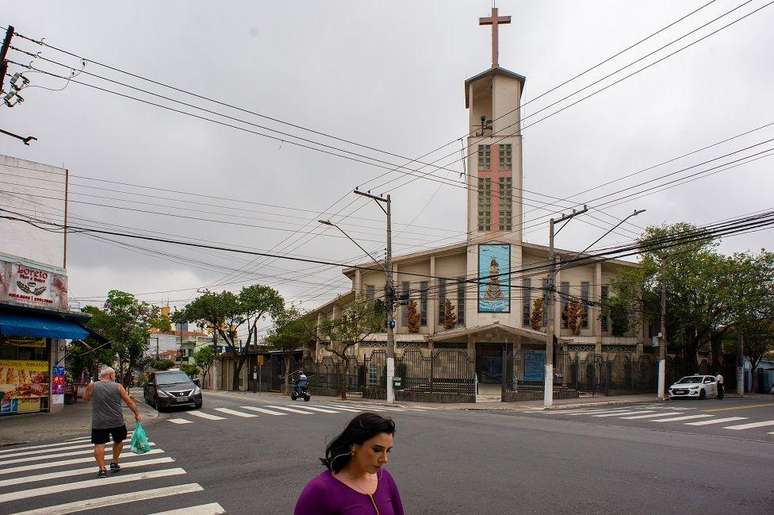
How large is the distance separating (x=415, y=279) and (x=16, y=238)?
2657 cm

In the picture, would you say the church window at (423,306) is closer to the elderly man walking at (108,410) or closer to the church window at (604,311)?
the church window at (604,311)

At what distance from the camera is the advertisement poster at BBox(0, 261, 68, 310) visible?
61.0 ft

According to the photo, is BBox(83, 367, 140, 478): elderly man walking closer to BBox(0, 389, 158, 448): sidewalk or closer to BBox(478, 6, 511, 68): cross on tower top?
BBox(0, 389, 158, 448): sidewalk

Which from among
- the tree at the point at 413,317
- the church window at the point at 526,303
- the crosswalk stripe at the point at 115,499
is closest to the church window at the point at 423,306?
the tree at the point at 413,317

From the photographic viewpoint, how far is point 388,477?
3217mm

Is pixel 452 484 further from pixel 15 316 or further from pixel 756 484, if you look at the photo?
pixel 15 316

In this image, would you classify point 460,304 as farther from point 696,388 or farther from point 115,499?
point 115,499

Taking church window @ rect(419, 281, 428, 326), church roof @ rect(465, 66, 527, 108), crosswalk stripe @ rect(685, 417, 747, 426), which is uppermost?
church roof @ rect(465, 66, 527, 108)

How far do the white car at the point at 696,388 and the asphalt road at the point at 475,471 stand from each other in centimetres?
1874

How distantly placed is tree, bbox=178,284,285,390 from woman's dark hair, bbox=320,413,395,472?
50.1m

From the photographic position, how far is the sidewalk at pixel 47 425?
1486 cm

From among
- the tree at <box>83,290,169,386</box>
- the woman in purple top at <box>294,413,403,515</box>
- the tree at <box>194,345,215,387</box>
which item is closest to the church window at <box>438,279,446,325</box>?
the tree at <box>83,290,169,386</box>

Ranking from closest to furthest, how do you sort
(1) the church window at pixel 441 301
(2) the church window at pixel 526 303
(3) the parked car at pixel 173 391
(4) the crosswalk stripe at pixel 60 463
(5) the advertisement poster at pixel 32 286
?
(4) the crosswalk stripe at pixel 60 463 < (5) the advertisement poster at pixel 32 286 < (3) the parked car at pixel 173 391 < (2) the church window at pixel 526 303 < (1) the church window at pixel 441 301

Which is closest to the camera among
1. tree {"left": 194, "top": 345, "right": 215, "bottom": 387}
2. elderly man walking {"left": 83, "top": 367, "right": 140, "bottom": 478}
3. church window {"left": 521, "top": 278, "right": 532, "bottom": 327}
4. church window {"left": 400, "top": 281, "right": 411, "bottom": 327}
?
elderly man walking {"left": 83, "top": 367, "right": 140, "bottom": 478}
